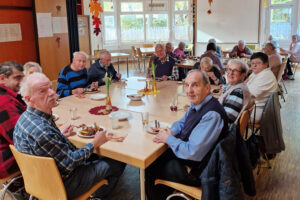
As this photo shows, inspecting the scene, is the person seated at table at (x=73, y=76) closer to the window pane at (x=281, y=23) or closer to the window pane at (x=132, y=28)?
the window pane at (x=132, y=28)

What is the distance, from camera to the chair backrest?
1572mm

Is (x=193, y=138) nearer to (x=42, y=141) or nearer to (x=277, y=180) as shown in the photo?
(x=42, y=141)

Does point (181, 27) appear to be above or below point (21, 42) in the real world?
above

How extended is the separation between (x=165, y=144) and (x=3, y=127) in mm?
1173

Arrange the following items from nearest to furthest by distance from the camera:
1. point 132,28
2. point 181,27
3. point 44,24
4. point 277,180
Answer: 1. point 277,180
2. point 44,24
3. point 132,28
4. point 181,27

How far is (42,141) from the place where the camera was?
165cm

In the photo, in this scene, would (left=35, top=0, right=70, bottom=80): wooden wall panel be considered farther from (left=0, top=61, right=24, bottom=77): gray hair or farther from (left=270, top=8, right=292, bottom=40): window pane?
(left=270, top=8, right=292, bottom=40): window pane

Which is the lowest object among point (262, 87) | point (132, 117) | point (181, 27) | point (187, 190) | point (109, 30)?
point (187, 190)

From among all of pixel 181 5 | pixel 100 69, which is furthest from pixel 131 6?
pixel 100 69

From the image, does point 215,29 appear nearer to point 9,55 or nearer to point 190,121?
point 9,55

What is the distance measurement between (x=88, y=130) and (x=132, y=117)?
0.51m

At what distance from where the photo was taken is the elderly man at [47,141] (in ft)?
5.47

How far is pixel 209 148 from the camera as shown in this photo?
186 centimetres

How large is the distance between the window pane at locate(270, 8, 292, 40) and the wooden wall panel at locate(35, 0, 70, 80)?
24.8 feet
